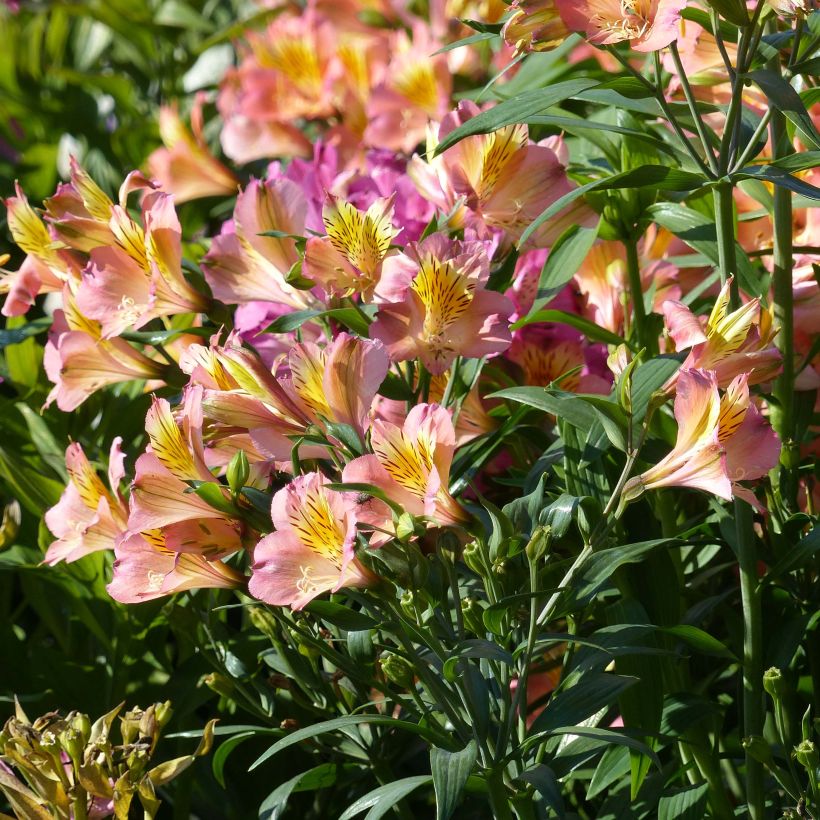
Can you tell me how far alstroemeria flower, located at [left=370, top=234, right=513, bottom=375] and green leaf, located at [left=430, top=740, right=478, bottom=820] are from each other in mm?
247

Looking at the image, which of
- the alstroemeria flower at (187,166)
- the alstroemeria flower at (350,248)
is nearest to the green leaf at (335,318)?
the alstroemeria flower at (350,248)

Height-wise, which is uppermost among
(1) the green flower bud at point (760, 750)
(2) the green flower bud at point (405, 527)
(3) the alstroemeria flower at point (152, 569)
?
(2) the green flower bud at point (405, 527)

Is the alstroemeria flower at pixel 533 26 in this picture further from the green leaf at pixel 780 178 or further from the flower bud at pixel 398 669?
the flower bud at pixel 398 669

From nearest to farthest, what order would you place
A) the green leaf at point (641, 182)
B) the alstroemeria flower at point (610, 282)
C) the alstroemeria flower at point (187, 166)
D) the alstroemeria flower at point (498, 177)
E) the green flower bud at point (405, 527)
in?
the green flower bud at point (405, 527) < the green leaf at point (641, 182) < the alstroemeria flower at point (498, 177) < the alstroemeria flower at point (610, 282) < the alstroemeria flower at point (187, 166)

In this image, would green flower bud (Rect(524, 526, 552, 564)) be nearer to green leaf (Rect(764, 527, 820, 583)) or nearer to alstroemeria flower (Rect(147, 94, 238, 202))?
green leaf (Rect(764, 527, 820, 583))

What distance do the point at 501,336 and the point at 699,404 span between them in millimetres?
156

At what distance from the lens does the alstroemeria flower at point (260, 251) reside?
844mm

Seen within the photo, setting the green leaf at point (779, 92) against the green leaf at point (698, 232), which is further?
the green leaf at point (698, 232)

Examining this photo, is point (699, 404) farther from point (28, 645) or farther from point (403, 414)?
point (28, 645)

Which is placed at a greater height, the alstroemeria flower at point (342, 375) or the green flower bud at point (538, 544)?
the alstroemeria flower at point (342, 375)

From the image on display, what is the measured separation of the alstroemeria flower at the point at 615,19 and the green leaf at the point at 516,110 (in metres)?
0.04

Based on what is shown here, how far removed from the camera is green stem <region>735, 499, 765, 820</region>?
771mm

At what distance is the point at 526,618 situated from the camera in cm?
83

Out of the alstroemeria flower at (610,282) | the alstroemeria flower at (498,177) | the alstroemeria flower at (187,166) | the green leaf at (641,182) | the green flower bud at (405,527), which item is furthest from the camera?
the alstroemeria flower at (187,166)
